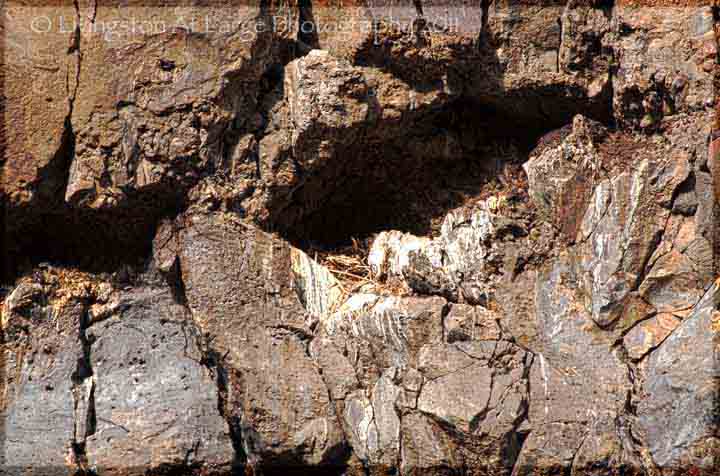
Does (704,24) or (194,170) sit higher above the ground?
(704,24)

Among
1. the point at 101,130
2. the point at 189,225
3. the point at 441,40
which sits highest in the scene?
the point at 441,40

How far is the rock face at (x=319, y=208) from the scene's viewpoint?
378 centimetres

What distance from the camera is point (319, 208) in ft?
14.8

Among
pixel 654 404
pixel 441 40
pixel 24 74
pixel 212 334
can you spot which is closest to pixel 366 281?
pixel 212 334

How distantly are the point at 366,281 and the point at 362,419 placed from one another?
0.69 m

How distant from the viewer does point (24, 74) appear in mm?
4117

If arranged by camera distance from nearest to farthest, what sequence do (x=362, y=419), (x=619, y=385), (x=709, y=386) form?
(x=709, y=386) → (x=619, y=385) → (x=362, y=419)

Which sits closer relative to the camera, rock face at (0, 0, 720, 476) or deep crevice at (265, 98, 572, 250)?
rock face at (0, 0, 720, 476)

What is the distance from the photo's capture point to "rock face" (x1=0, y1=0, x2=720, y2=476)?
3781 millimetres

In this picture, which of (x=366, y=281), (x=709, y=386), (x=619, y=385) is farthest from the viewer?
(x=366, y=281)

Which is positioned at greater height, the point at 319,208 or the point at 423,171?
the point at 423,171

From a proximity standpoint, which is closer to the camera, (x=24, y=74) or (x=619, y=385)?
(x=619, y=385)

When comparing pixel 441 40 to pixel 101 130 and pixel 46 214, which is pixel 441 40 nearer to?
pixel 101 130

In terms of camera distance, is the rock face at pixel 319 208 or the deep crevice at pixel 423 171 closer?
the rock face at pixel 319 208
